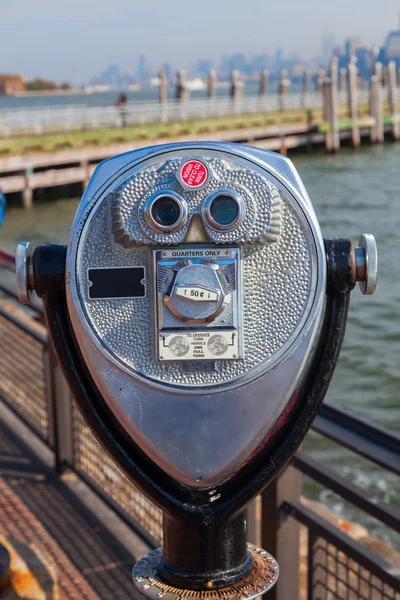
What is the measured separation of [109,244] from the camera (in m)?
1.04

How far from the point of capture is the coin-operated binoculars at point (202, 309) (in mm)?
1009

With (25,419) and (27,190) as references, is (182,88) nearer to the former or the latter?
(27,190)

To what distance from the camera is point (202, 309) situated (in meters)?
1.00

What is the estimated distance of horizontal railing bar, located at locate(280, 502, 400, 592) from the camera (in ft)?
4.79

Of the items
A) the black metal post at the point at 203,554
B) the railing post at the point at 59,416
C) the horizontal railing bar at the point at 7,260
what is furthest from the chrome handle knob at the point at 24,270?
the horizontal railing bar at the point at 7,260

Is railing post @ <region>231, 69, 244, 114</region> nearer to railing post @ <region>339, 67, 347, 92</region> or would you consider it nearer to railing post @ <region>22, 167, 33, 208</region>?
railing post @ <region>339, 67, 347, 92</region>

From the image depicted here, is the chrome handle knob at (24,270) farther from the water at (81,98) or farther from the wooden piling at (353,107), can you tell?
the water at (81,98)

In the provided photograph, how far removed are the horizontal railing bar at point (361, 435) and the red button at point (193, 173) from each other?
26.1 inches

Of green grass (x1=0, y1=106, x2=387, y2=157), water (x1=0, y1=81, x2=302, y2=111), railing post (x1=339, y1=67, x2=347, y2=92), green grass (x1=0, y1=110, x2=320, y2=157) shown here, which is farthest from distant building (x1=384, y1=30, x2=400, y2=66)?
green grass (x1=0, y1=110, x2=320, y2=157)

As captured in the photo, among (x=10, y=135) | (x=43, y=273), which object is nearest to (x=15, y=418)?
(x=43, y=273)

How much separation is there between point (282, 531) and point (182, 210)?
36.5 inches

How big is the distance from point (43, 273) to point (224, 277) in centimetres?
24

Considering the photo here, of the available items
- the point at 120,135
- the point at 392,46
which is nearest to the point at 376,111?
the point at 120,135

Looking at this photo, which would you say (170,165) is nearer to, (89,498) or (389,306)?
(89,498)
